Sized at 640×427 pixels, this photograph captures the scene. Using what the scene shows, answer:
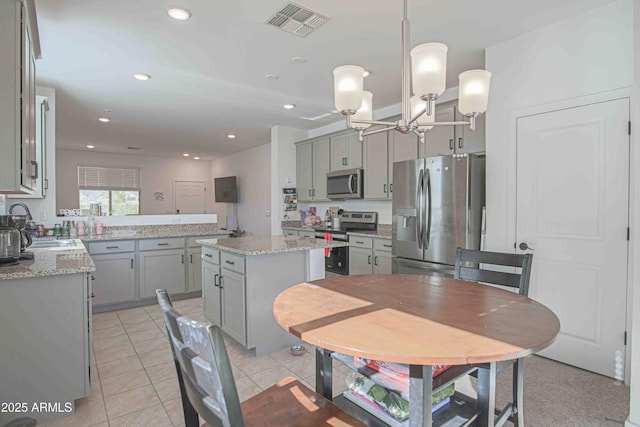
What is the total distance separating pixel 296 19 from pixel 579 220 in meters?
2.56

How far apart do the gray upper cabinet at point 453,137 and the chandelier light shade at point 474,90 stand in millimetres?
1701

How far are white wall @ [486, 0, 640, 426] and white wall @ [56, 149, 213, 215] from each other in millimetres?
8410

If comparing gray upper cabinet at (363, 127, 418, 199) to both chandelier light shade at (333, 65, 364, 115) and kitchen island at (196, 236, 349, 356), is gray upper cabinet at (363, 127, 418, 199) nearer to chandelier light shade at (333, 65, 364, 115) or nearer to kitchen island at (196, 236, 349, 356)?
kitchen island at (196, 236, 349, 356)

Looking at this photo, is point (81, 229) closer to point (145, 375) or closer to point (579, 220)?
point (145, 375)

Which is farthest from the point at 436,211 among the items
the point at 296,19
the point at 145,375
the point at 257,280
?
the point at 145,375

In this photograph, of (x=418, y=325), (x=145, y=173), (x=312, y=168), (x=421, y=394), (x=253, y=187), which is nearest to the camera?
(x=421, y=394)

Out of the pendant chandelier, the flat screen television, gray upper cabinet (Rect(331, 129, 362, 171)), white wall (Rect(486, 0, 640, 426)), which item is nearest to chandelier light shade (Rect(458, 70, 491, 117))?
the pendant chandelier

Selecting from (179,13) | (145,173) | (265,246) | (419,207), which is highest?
(179,13)

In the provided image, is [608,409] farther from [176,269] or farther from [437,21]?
[176,269]

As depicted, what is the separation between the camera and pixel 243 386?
7.67 ft

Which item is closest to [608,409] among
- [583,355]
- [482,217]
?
[583,355]

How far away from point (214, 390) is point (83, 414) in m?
1.87

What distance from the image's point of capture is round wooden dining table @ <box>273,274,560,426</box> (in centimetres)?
98

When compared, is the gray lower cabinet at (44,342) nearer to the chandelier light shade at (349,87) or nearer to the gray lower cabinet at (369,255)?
the chandelier light shade at (349,87)
